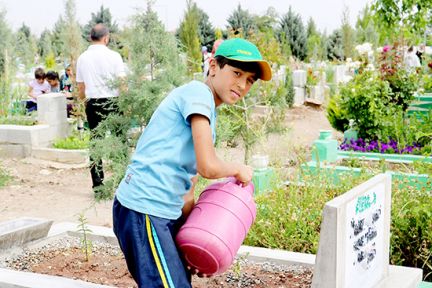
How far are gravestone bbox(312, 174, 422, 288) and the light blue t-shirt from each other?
23.8 inches

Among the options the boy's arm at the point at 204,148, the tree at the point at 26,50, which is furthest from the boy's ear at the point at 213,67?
the tree at the point at 26,50

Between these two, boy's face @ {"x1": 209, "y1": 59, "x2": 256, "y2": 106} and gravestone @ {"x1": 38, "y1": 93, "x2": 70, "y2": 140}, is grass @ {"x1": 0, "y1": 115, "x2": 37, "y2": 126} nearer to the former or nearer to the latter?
gravestone @ {"x1": 38, "y1": 93, "x2": 70, "y2": 140}

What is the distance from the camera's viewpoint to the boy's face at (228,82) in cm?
257

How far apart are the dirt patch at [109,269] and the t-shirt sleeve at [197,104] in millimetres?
1303

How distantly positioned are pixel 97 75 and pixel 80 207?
1372mm

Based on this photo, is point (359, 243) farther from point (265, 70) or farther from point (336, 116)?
point (336, 116)

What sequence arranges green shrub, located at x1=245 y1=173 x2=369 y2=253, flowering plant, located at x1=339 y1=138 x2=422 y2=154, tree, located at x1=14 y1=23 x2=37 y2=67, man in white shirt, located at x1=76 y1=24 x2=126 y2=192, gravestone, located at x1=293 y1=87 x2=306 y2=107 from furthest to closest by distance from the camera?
tree, located at x1=14 y1=23 x2=37 y2=67, gravestone, located at x1=293 y1=87 x2=306 y2=107, flowering plant, located at x1=339 y1=138 x2=422 y2=154, man in white shirt, located at x1=76 y1=24 x2=126 y2=192, green shrub, located at x1=245 y1=173 x2=369 y2=253

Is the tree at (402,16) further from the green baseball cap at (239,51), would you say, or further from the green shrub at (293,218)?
the green baseball cap at (239,51)

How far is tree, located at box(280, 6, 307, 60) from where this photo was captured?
3359cm

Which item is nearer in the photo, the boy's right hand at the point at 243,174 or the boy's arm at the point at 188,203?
the boy's right hand at the point at 243,174

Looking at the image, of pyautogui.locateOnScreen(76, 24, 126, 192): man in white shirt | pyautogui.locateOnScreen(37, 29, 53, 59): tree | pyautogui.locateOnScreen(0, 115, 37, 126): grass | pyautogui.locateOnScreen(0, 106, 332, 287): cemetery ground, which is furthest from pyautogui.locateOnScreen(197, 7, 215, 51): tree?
pyautogui.locateOnScreen(76, 24, 126, 192): man in white shirt

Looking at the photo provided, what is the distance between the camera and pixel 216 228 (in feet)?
8.27

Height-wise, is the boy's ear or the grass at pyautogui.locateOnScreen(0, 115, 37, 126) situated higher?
the boy's ear

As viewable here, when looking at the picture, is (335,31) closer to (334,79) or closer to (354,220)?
(334,79)
